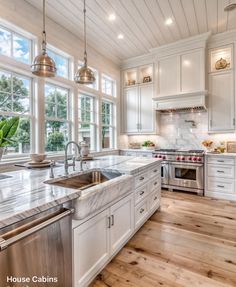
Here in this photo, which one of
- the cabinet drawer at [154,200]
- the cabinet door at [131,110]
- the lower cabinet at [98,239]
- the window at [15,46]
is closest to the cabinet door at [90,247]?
the lower cabinet at [98,239]

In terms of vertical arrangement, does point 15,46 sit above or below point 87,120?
above

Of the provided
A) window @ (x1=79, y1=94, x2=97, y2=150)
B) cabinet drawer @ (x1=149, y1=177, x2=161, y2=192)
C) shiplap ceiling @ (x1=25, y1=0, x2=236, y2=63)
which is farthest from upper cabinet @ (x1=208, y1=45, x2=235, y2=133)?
window @ (x1=79, y1=94, x2=97, y2=150)

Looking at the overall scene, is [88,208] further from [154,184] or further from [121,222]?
[154,184]

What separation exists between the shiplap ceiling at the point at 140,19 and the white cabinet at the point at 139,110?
1136 millimetres

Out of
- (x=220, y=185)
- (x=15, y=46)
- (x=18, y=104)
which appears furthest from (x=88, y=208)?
(x=220, y=185)

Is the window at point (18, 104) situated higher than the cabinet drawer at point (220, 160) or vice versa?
the window at point (18, 104)

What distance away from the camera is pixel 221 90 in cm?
400

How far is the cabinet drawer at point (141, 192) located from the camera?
2352mm

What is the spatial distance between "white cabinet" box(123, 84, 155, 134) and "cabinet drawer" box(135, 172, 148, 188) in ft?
7.96

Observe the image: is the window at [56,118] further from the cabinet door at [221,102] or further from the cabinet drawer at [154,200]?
the cabinet door at [221,102]

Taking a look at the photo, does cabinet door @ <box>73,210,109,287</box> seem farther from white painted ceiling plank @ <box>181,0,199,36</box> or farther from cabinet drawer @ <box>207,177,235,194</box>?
white painted ceiling plank @ <box>181,0,199,36</box>

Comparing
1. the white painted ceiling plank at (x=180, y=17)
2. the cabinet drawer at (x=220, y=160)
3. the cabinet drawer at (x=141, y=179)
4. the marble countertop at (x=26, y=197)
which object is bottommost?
the cabinet drawer at (x=141, y=179)

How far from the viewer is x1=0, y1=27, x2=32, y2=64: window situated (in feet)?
8.69

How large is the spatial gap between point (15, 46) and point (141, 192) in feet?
9.32
